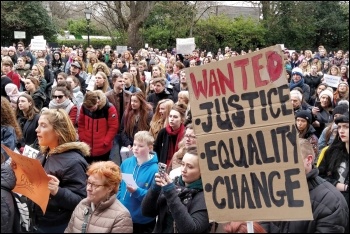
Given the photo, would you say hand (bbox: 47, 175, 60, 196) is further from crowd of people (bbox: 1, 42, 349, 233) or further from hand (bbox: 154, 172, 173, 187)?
hand (bbox: 154, 172, 173, 187)

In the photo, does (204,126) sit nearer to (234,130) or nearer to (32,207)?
(234,130)

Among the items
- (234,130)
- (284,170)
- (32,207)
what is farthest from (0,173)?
(284,170)

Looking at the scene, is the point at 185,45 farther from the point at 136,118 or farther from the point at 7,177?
the point at 7,177

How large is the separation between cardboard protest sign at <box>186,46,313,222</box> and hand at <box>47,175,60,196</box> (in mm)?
1135

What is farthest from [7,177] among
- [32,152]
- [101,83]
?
[101,83]

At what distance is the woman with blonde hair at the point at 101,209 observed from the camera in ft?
11.1

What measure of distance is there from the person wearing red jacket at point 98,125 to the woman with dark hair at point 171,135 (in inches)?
39.8

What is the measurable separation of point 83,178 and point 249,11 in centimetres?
Result: 3587

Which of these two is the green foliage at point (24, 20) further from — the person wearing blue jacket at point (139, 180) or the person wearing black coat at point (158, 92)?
the person wearing blue jacket at point (139, 180)

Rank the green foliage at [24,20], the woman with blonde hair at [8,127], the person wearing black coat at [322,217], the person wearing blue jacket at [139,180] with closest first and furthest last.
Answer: the person wearing black coat at [322,217]
the person wearing blue jacket at [139,180]
the woman with blonde hair at [8,127]
the green foliage at [24,20]

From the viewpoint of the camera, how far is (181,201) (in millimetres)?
3371

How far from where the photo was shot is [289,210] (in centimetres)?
275

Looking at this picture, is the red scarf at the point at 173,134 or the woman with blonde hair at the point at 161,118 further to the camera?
the woman with blonde hair at the point at 161,118

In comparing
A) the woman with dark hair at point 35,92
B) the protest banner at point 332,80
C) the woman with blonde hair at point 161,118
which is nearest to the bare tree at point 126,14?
the protest banner at point 332,80
